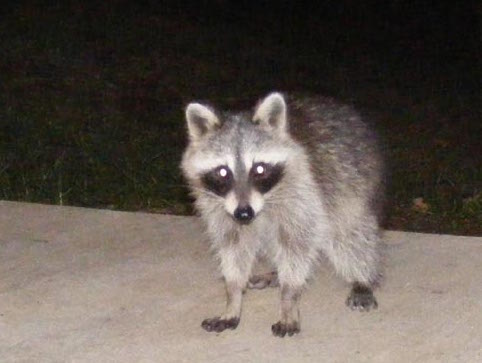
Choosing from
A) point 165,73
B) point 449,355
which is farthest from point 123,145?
point 449,355

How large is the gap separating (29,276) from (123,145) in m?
3.49

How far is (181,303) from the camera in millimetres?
4664

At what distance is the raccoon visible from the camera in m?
4.32

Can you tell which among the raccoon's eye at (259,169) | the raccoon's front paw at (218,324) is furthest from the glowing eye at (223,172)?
the raccoon's front paw at (218,324)

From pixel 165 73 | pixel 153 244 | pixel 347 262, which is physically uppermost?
pixel 347 262

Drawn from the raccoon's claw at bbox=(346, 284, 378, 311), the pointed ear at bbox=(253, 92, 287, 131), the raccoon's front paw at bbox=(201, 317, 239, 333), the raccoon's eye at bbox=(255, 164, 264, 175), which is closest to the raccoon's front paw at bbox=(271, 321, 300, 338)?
the raccoon's front paw at bbox=(201, 317, 239, 333)

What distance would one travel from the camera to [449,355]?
3990 millimetres

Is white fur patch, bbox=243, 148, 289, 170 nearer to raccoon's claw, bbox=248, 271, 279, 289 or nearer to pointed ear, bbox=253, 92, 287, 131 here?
pointed ear, bbox=253, 92, 287, 131

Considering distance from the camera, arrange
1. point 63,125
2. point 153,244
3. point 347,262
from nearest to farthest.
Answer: point 347,262
point 153,244
point 63,125

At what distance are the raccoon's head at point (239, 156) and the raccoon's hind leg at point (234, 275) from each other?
0.64 ft

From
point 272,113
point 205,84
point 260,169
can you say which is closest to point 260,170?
point 260,169

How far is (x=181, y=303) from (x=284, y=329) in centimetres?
57

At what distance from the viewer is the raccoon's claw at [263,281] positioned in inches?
192

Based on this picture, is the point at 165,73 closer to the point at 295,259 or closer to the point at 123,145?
the point at 123,145
